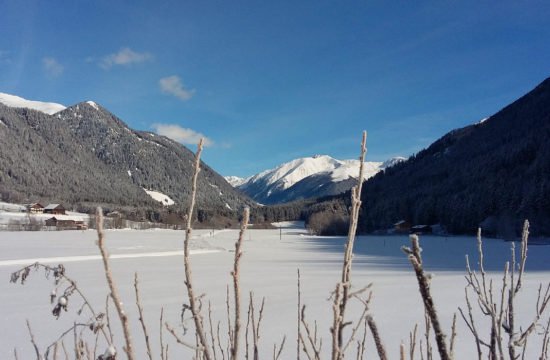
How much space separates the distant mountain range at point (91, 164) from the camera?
3844 inches

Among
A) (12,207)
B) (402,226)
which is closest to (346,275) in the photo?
(402,226)

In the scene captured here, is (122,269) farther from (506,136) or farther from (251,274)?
(506,136)

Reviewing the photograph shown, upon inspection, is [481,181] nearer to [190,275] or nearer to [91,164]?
[190,275]

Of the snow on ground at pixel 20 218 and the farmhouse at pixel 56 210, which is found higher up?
the farmhouse at pixel 56 210

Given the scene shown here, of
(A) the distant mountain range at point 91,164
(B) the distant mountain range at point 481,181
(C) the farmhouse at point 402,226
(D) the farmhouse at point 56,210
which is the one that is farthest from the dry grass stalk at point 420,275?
(D) the farmhouse at point 56,210

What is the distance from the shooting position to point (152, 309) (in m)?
6.29

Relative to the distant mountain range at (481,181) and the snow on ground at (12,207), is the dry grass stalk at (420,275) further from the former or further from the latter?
the snow on ground at (12,207)

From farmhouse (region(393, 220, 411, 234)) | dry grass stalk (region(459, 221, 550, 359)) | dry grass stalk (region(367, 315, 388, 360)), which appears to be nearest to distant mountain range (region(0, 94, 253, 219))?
farmhouse (region(393, 220, 411, 234))

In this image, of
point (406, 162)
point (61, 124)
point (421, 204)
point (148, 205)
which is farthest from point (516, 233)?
point (61, 124)

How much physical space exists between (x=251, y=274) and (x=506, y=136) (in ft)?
251

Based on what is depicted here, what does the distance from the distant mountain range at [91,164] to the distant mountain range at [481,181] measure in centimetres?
3510

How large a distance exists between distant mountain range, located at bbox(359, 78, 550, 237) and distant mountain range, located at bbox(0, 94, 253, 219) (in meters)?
35.1

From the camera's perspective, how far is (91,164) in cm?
13138

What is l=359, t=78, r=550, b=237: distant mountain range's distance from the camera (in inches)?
1697
